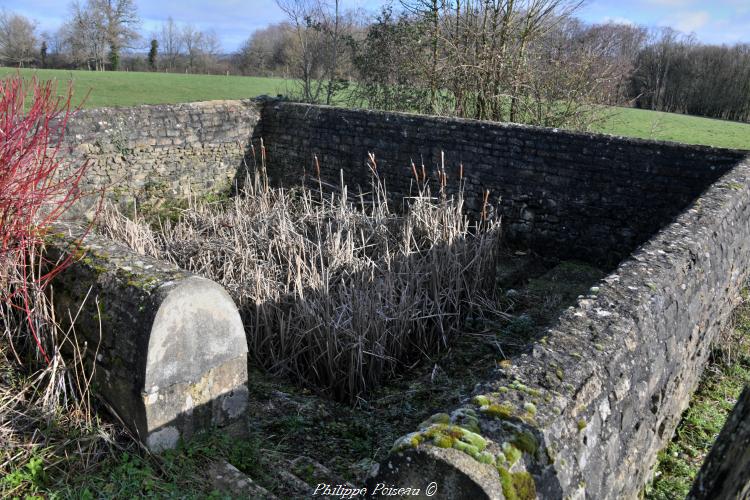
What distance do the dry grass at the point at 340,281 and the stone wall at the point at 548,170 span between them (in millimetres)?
1079

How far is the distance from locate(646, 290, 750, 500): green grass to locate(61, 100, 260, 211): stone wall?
23.0 feet

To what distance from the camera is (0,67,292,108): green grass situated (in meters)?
24.9

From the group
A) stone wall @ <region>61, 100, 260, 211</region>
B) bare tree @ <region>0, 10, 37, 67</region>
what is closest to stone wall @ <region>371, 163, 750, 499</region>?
stone wall @ <region>61, 100, 260, 211</region>

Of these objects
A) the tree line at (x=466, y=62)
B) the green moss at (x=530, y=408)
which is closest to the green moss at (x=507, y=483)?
the green moss at (x=530, y=408)

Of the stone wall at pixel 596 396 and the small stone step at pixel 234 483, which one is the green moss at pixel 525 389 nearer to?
the stone wall at pixel 596 396

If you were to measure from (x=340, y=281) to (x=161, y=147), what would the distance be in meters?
4.88

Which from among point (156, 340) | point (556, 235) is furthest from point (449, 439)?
point (556, 235)

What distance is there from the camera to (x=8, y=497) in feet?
8.73

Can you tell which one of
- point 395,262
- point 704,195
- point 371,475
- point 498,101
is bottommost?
point 395,262

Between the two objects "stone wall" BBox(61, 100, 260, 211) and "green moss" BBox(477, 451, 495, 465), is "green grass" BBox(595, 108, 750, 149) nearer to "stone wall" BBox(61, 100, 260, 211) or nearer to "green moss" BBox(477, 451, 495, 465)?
"stone wall" BBox(61, 100, 260, 211)

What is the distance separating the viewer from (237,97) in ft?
84.6

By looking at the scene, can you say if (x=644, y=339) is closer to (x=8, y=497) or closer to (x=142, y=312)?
(x=142, y=312)

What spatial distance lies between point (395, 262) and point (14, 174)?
3530 millimetres

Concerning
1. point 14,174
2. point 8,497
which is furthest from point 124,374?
point 14,174
